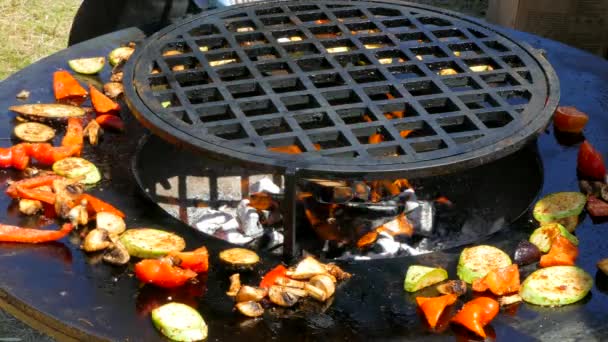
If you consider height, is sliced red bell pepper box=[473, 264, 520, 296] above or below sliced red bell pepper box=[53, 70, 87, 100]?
below

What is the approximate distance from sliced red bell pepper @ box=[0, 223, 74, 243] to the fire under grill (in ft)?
1.48

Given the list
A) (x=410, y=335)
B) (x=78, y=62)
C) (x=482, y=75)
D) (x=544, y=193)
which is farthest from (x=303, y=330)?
(x=78, y=62)

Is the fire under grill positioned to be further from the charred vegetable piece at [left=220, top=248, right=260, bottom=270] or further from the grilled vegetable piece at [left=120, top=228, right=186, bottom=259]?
the grilled vegetable piece at [left=120, top=228, right=186, bottom=259]

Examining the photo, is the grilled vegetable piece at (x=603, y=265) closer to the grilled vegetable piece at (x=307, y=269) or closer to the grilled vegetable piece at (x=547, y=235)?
the grilled vegetable piece at (x=547, y=235)

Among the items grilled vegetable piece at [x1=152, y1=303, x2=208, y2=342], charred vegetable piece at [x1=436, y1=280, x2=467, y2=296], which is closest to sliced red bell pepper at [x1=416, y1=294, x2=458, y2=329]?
charred vegetable piece at [x1=436, y1=280, x2=467, y2=296]

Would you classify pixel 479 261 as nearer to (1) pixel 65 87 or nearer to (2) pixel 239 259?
(2) pixel 239 259

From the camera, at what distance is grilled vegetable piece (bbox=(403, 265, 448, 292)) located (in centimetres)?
232

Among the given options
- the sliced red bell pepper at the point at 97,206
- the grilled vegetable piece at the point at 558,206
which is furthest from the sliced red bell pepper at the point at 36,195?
the grilled vegetable piece at the point at 558,206

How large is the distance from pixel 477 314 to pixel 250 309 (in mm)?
613

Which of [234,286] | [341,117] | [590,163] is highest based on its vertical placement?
[341,117]

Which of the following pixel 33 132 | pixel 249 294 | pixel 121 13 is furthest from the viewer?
pixel 121 13

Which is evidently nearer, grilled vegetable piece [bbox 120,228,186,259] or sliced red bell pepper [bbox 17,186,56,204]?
grilled vegetable piece [bbox 120,228,186,259]

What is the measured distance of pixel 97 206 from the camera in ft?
8.56

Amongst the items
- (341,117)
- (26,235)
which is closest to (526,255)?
(341,117)
